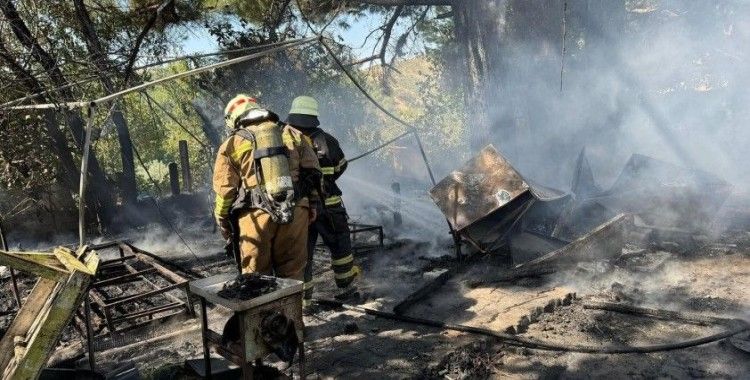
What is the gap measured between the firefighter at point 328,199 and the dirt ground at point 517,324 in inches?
18.3

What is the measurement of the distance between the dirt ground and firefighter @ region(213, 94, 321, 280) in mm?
869

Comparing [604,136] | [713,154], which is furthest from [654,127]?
[713,154]

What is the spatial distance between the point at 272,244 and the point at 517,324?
7.18 feet

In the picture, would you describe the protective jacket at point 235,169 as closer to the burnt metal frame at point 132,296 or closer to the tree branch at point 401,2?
the burnt metal frame at point 132,296

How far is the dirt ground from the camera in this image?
3.43m

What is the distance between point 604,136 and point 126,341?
9154 mm

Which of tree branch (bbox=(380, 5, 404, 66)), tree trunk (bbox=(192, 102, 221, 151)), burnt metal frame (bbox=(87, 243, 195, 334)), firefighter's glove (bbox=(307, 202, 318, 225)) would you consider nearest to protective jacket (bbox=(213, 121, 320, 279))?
firefighter's glove (bbox=(307, 202, 318, 225))

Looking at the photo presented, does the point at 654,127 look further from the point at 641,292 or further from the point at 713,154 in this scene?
the point at 641,292

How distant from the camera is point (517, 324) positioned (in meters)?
4.11

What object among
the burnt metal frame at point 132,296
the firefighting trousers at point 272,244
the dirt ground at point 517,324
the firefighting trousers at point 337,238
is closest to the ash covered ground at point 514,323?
the dirt ground at point 517,324

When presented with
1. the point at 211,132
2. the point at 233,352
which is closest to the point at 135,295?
the point at 233,352

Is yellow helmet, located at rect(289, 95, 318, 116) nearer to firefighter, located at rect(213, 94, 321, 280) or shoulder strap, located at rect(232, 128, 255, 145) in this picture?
firefighter, located at rect(213, 94, 321, 280)

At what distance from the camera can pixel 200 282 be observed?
3.08 metres

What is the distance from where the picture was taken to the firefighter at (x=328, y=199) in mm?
4898
